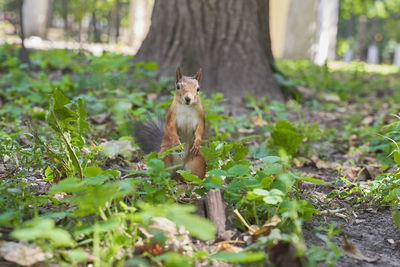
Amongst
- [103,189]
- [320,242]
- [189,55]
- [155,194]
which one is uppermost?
[189,55]

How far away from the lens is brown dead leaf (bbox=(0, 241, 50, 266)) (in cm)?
151

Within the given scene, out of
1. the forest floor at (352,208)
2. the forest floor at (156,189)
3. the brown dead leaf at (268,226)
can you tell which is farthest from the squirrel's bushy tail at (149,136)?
the brown dead leaf at (268,226)

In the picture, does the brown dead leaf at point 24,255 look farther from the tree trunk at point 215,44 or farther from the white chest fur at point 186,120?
the tree trunk at point 215,44

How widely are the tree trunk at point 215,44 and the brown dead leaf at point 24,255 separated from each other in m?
3.56

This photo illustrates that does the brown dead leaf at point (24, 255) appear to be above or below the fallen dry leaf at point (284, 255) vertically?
below

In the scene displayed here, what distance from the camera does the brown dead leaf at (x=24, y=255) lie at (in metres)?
1.51

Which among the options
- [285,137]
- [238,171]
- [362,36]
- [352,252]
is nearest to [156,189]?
[238,171]

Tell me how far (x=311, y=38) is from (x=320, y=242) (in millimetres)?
13969

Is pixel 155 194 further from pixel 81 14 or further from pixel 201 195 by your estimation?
pixel 81 14

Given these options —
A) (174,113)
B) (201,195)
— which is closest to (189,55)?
(174,113)

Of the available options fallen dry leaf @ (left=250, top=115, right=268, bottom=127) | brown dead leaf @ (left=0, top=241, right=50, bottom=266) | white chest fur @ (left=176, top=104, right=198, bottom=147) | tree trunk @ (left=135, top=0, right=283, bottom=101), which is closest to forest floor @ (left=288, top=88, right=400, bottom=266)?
fallen dry leaf @ (left=250, top=115, right=268, bottom=127)

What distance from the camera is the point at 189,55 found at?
5.07 metres

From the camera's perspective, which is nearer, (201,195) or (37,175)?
(201,195)

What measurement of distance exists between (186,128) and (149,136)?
48 cm
